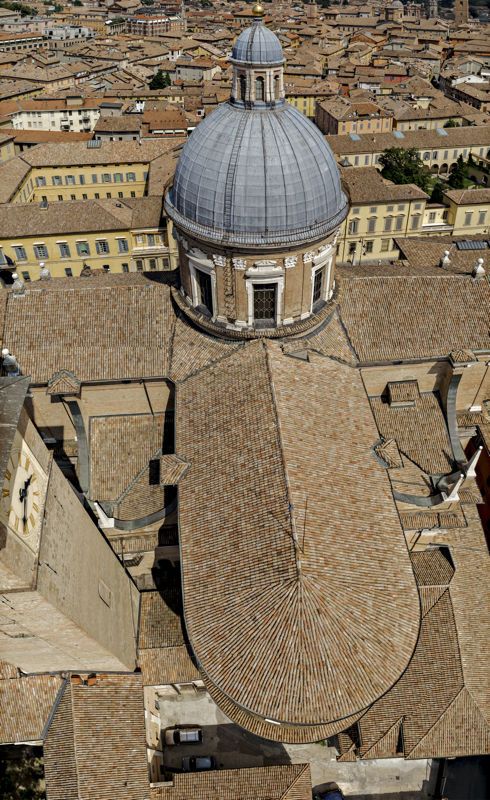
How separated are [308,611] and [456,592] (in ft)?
37.7

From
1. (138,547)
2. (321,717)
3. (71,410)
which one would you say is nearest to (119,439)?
(71,410)

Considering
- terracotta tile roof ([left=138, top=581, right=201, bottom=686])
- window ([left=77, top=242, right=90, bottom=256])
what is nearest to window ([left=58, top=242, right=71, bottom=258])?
window ([left=77, top=242, right=90, bottom=256])

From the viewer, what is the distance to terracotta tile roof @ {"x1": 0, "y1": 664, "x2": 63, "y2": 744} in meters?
20.5

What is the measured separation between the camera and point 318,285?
2531 cm

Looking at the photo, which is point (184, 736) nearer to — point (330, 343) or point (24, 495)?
point (24, 495)

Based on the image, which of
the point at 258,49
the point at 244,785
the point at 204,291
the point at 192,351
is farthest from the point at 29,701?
the point at 258,49

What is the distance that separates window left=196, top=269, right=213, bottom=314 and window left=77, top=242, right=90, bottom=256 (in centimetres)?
2817

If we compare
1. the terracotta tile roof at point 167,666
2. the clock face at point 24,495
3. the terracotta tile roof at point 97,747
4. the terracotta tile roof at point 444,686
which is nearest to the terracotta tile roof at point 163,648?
the terracotta tile roof at point 167,666

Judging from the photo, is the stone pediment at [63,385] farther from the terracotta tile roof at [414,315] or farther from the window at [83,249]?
the window at [83,249]

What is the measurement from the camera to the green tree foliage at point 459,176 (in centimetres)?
6759

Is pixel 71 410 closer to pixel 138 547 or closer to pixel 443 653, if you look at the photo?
pixel 138 547

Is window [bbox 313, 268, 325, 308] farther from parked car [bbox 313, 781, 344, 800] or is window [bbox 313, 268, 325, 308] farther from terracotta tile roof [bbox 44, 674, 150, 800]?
parked car [bbox 313, 781, 344, 800]

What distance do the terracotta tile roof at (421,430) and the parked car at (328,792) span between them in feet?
47.2

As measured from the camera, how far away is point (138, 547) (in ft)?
79.6
